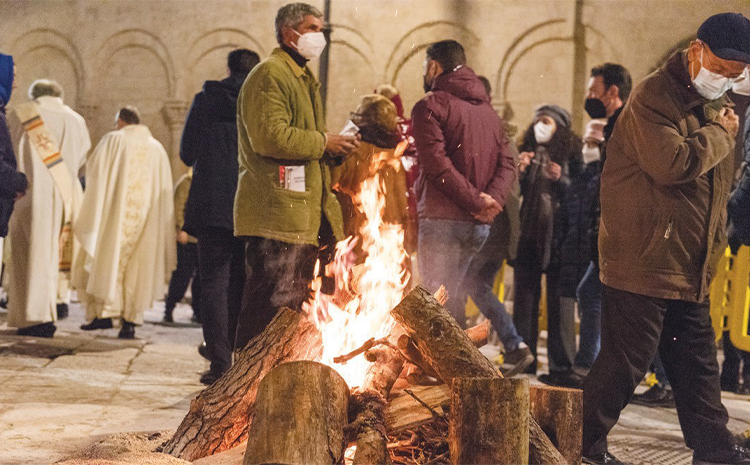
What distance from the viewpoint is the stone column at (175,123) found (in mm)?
15164

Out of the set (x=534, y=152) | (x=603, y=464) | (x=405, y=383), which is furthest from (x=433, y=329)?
(x=534, y=152)

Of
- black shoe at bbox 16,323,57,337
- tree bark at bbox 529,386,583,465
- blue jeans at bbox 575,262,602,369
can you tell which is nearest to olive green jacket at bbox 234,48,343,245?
tree bark at bbox 529,386,583,465

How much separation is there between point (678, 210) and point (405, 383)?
149cm

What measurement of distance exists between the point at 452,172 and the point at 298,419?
2.91m

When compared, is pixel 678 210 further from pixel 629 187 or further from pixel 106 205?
pixel 106 205

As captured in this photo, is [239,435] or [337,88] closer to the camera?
[239,435]

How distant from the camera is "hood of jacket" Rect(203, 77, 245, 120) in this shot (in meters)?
6.28

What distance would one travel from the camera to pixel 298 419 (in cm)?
313

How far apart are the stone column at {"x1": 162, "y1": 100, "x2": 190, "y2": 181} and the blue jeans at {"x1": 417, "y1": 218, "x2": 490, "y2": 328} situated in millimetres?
10017

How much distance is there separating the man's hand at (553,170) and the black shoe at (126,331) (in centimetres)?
406

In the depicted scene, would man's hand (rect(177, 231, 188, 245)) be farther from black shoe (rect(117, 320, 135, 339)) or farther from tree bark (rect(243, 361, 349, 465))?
tree bark (rect(243, 361, 349, 465))

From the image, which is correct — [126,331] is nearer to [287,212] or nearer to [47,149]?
[47,149]

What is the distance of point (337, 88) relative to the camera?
14.5m

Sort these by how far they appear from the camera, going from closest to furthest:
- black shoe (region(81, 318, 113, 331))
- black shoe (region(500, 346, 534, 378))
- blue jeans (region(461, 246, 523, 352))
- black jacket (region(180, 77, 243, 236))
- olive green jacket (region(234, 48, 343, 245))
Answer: olive green jacket (region(234, 48, 343, 245)) → black jacket (region(180, 77, 243, 236)) → black shoe (region(500, 346, 534, 378)) → blue jeans (region(461, 246, 523, 352)) → black shoe (region(81, 318, 113, 331))
